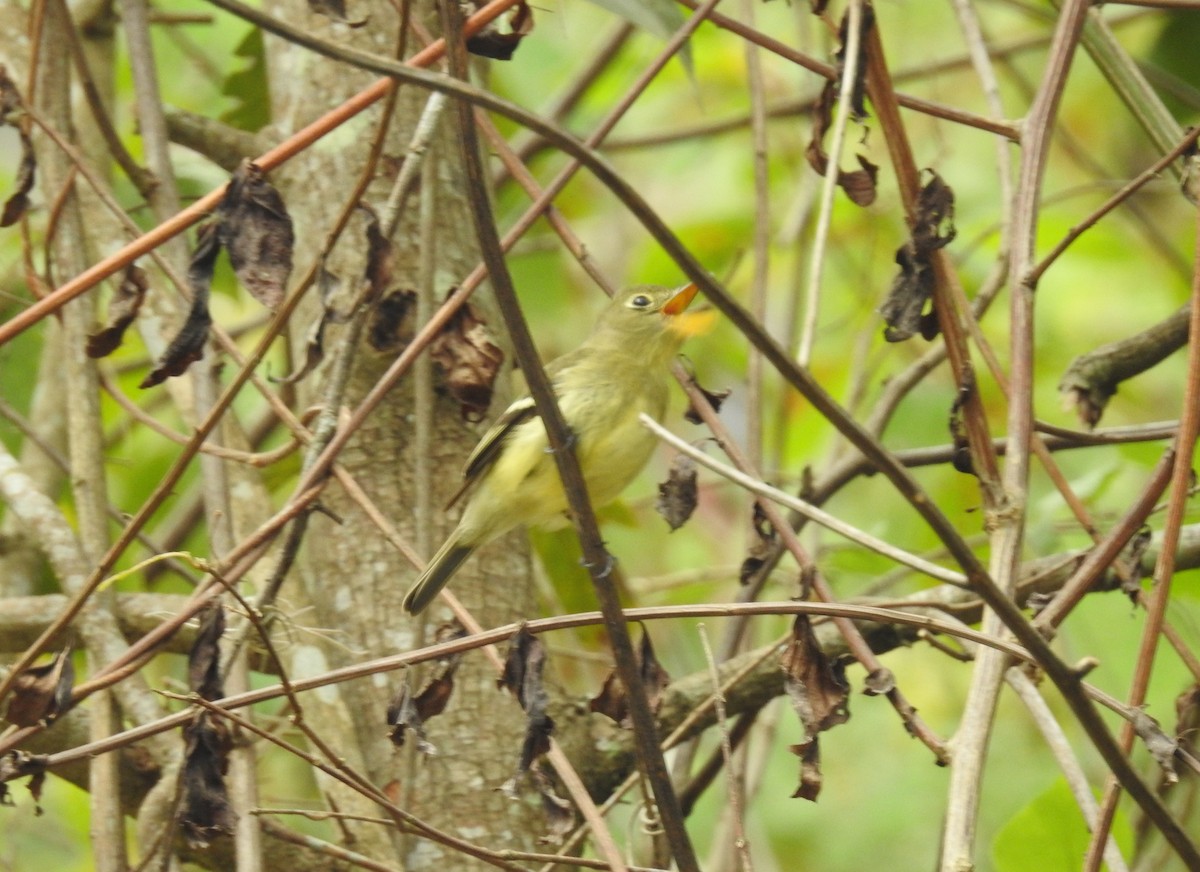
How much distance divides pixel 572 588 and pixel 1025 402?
1979 mm

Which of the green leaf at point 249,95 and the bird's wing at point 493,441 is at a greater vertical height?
the green leaf at point 249,95

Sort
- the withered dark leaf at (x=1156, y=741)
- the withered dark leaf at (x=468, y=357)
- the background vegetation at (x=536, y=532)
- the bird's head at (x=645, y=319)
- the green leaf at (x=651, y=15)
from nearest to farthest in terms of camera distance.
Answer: the withered dark leaf at (x=1156, y=741) < the background vegetation at (x=536, y=532) < the green leaf at (x=651, y=15) < the withered dark leaf at (x=468, y=357) < the bird's head at (x=645, y=319)

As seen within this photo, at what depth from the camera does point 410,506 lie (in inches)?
124

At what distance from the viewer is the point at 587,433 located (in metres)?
3.51

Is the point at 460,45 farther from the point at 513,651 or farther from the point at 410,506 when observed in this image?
the point at 410,506

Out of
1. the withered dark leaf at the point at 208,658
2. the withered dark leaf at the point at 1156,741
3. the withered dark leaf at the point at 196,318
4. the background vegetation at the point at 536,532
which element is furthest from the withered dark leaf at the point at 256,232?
the withered dark leaf at the point at 1156,741

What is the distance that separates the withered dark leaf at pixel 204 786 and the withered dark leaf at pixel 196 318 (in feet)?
1.68

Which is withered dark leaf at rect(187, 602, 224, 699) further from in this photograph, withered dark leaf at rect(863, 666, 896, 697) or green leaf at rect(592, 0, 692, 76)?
green leaf at rect(592, 0, 692, 76)

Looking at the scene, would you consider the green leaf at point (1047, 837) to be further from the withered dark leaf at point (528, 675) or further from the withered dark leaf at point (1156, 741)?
the withered dark leaf at point (528, 675)

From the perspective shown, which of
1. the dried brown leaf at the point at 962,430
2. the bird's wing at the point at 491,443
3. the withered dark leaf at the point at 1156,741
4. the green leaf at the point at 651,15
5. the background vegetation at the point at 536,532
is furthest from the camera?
the bird's wing at the point at 491,443

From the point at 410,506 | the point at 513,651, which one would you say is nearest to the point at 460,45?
the point at 513,651

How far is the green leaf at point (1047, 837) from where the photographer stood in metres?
2.38

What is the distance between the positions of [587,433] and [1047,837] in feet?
4.99

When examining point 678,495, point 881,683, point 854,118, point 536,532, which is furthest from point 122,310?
point 536,532
